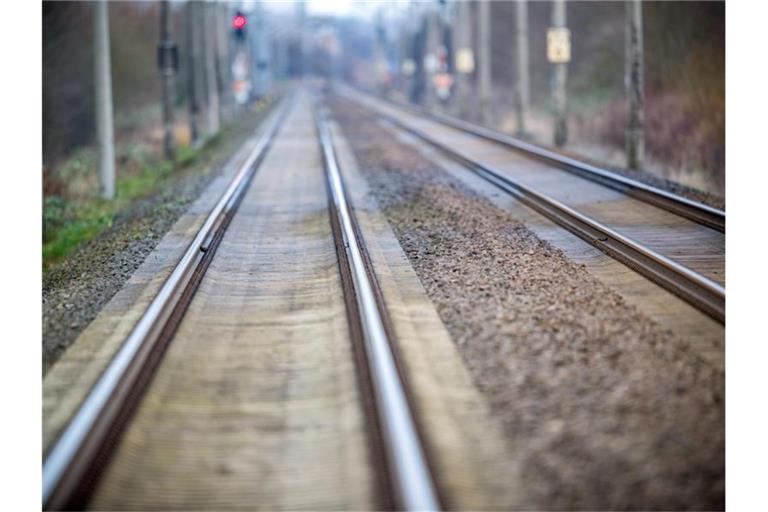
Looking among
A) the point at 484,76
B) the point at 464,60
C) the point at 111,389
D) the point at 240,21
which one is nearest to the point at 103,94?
the point at 240,21

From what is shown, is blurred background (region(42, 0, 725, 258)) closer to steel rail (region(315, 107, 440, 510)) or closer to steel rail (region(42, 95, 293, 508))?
steel rail (region(42, 95, 293, 508))

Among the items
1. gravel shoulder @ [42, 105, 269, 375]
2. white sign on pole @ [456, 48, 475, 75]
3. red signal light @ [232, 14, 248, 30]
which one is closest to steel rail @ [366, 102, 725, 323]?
gravel shoulder @ [42, 105, 269, 375]

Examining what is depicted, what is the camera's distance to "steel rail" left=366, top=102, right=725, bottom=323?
7613 mm

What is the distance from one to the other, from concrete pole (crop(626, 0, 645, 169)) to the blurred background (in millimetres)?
97

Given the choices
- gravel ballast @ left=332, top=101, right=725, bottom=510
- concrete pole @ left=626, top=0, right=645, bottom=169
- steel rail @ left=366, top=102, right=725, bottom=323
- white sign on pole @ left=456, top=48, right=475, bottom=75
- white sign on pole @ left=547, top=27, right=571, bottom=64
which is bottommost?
gravel ballast @ left=332, top=101, right=725, bottom=510

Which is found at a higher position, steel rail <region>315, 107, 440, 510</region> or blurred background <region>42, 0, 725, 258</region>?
blurred background <region>42, 0, 725, 258</region>

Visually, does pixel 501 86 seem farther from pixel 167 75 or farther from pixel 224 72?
pixel 167 75

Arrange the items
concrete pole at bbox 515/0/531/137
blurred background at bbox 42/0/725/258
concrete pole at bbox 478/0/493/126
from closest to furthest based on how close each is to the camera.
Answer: blurred background at bbox 42/0/725/258, concrete pole at bbox 515/0/531/137, concrete pole at bbox 478/0/493/126

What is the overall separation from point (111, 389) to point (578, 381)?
2491 millimetres

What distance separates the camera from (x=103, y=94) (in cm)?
1875

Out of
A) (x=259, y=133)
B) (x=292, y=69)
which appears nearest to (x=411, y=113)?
(x=259, y=133)

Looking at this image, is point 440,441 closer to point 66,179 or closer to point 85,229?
point 85,229

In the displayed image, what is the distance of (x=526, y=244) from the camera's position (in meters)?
10.6

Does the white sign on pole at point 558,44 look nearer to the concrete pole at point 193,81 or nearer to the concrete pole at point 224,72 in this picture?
the concrete pole at point 193,81
